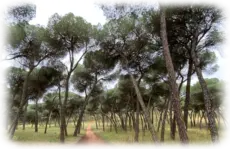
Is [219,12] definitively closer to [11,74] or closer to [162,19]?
[162,19]

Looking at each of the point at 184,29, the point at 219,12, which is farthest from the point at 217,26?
the point at 184,29

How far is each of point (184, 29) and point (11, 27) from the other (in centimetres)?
1150

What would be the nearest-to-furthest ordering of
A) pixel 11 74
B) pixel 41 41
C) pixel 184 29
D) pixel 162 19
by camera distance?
pixel 162 19
pixel 184 29
pixel 41 41
pixel 11 74

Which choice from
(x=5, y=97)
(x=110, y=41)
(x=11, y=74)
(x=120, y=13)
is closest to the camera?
(x=120, y=13)

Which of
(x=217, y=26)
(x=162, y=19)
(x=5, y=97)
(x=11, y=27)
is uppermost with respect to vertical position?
(x=11, y=27)

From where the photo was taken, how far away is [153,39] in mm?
14406

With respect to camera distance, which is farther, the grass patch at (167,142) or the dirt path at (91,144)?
the dirt path at (91,144)

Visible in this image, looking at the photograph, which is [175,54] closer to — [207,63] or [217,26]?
[217,26]

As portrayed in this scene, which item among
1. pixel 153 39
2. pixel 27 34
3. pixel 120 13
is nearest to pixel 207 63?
pixel 153 39

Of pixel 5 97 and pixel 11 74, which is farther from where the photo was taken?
pixel 5 97

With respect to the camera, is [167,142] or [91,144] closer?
[167,142]

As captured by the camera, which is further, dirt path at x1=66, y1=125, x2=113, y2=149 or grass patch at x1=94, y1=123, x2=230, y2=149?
dirt path at x1=66, y1=125, x2=113, y2=149

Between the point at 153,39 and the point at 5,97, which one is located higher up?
the point at 153,39

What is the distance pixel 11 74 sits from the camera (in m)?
23.8
